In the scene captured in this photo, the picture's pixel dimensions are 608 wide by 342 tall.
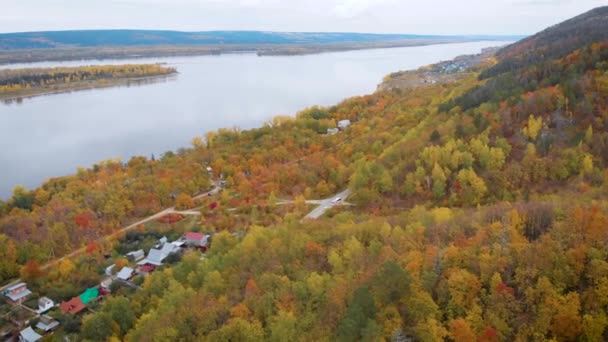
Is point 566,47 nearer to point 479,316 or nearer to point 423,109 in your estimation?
point 423,109

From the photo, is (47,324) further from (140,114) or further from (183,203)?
(140,114)

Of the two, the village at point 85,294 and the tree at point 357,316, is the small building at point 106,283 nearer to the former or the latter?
the village at point 85,294

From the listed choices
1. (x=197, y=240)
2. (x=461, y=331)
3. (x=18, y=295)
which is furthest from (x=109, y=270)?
(x=461, y=331)

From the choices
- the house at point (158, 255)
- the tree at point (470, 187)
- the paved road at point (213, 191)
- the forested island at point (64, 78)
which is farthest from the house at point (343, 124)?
the forested island at point (64, 78)

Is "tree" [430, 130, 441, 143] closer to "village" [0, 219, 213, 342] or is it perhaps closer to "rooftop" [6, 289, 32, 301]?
"village" [0, 219, 213, 342]

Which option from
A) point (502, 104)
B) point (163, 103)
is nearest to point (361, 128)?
point (502, 104)
